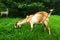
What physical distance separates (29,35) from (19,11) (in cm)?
376

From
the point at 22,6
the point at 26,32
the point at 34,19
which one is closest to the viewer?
the point at 26,32

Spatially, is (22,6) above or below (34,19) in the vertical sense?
above

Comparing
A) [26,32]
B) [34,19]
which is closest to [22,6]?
[34,19]

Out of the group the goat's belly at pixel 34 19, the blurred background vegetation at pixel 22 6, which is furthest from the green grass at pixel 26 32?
the blurred background vegetation at pixel 22 6

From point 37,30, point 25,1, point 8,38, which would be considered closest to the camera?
point 8,38

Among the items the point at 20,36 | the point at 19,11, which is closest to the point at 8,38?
the point at 20,36

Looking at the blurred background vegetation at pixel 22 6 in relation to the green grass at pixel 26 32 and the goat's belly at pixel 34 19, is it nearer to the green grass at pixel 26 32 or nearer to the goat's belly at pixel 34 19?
the green grass at pixel 26 32

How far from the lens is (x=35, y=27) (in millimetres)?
12227

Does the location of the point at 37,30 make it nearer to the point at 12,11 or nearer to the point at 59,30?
the point at 59,30

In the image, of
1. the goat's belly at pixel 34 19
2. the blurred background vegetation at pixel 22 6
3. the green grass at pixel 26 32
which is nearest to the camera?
the green grass at pixel 26 32

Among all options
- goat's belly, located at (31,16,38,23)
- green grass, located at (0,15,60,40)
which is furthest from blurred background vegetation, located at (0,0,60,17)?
goat's belly, located at (31,16,38,23)

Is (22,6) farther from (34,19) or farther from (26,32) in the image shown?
(26,32)

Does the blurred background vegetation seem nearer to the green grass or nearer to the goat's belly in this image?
the green grass

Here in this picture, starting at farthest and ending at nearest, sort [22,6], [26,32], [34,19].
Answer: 1. [22,6]
2. [34,19]
3. [26,32]
